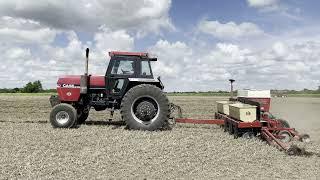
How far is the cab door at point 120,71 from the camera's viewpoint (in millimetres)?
14508

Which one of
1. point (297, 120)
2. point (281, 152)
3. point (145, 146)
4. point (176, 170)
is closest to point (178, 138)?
point (145, 146)

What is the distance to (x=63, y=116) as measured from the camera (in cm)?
1423

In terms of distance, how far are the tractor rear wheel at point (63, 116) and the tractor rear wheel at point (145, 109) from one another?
160 centimetres

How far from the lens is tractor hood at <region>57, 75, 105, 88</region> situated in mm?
14945

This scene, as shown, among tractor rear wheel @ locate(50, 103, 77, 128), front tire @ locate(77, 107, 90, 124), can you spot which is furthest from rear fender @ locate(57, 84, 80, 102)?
tractor rear wheel @ locate(50, 103, 77, 128)

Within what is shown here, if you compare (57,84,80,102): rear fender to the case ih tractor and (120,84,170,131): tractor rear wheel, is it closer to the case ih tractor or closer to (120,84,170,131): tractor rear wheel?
the case ih tractor

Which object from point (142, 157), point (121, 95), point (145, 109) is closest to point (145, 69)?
point (121, 95)

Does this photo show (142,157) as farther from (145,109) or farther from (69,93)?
(69,93)

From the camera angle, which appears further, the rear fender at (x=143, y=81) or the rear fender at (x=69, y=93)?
the rear fender at (x=69, y=93)

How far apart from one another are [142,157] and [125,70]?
547cm

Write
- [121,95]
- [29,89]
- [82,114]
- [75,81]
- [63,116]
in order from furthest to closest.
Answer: [29,89]
[82,114]
[75,81]
[121,95]
[63,116]

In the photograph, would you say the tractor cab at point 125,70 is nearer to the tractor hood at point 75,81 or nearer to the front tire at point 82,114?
the tractor hood at point 75,81

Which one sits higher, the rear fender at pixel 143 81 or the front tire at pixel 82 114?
the rear fender at pixel 143 81

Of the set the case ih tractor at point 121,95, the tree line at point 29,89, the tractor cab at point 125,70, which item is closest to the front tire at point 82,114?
the case ih tractor at point 121,95
